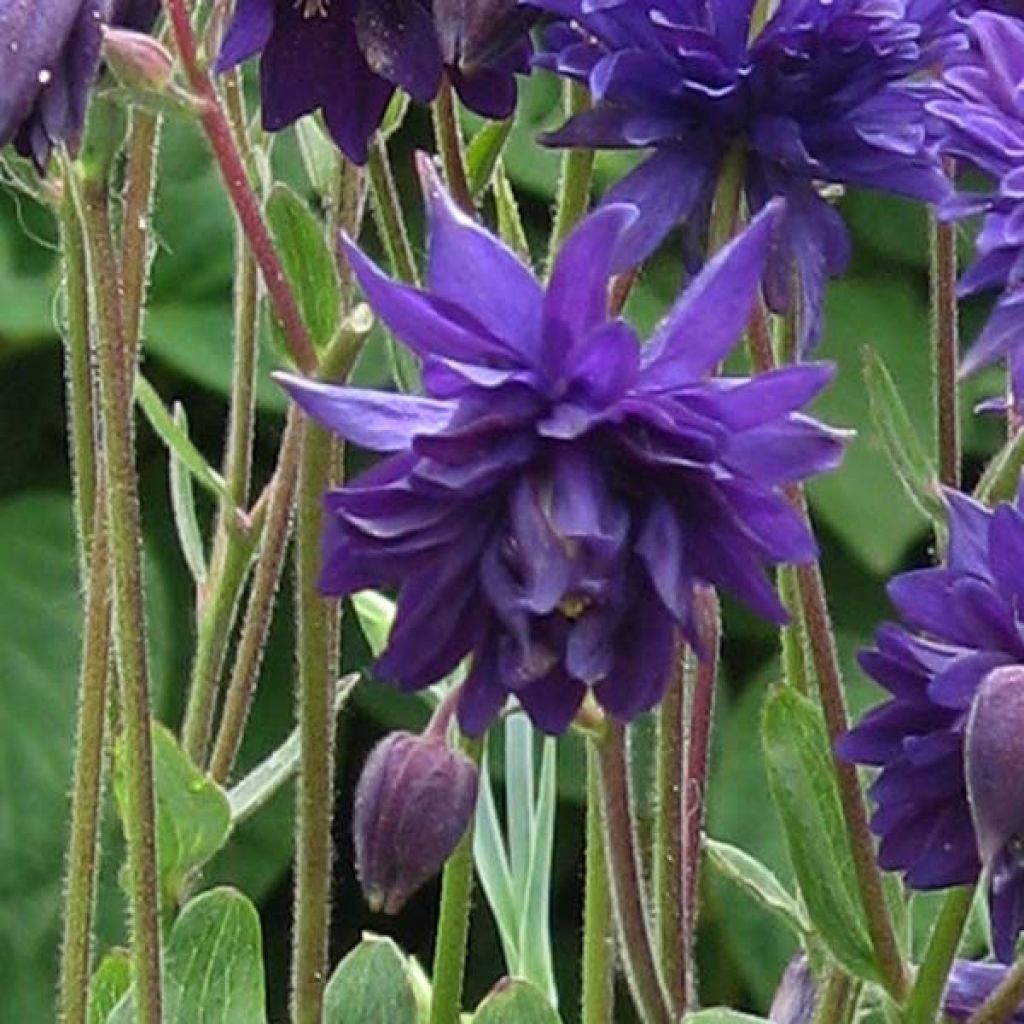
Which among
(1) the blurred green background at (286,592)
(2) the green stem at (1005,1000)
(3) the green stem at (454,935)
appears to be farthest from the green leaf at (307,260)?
(1) the blurred green background at (286,592)

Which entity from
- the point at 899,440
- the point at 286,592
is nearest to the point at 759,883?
the point at 899,440

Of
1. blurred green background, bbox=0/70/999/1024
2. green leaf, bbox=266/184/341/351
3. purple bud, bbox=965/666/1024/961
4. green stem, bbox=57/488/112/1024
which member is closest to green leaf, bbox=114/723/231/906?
green stem, bbox=57/488/112/1024

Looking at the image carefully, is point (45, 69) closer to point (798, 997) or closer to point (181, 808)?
point (181, 808)

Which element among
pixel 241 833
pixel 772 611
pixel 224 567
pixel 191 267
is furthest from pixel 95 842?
pixel 191 267

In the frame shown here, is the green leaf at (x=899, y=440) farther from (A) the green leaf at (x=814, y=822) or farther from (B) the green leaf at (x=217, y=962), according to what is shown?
(B) the green leaf at (x=217, y=962)

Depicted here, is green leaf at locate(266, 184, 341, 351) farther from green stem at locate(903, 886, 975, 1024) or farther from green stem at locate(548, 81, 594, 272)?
green stem at locate(903, 886, 975, 1024)

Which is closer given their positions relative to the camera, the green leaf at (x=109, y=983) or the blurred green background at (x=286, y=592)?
the green leaf at (x=109, y=983)

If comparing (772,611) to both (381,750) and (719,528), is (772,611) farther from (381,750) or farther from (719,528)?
(381,750)
